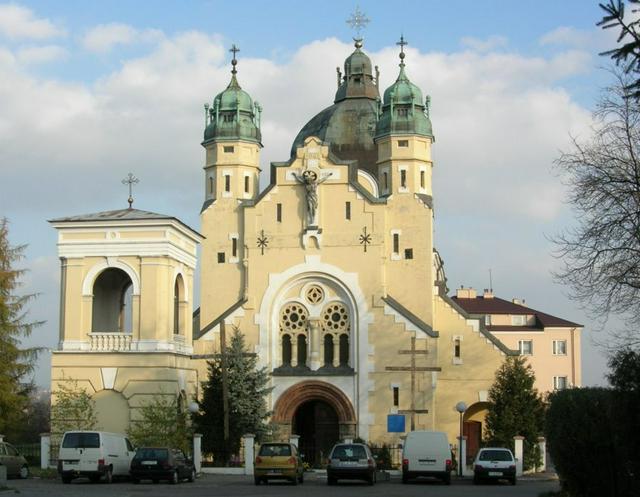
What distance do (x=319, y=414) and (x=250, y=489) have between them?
21.6 meters

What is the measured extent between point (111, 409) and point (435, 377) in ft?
50.0

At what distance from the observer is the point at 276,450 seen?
1377 inches

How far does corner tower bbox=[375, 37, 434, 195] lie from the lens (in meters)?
54.7

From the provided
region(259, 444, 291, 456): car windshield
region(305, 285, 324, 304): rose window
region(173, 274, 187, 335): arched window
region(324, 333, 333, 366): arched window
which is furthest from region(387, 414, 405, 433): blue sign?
region(259, 444, 291, 456): car windshield

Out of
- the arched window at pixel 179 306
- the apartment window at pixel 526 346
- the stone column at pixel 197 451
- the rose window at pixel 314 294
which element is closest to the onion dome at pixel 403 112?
the rose window at pixel 314 294

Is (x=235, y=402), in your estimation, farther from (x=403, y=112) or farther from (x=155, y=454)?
(x=403, y=112)

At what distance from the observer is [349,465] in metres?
34.9

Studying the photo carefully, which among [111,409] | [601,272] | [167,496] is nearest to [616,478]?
[601,272]

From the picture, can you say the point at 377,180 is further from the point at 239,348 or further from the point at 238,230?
the point at 239,348

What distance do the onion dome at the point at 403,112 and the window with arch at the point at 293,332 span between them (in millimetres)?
9876

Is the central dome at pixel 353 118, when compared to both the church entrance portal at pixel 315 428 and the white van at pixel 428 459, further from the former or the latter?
the white van at pixel 428 459

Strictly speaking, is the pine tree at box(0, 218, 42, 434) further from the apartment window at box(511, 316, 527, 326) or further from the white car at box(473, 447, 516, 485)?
the apartment window at box(511, 316, 527, 326)

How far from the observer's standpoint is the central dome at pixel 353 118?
204ft

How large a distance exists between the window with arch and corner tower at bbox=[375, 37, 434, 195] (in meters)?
7.45
